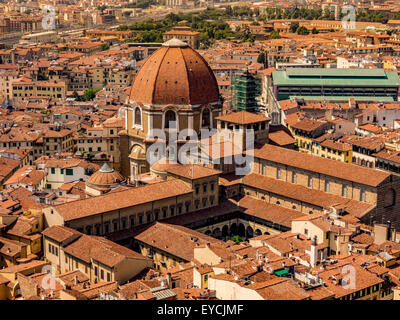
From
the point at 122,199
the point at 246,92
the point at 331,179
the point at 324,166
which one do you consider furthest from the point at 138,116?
the point at 331,179

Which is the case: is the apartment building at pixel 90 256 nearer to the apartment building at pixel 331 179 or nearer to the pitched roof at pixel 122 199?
the pitched roof at pixel 122 199

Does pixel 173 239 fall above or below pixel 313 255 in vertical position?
below

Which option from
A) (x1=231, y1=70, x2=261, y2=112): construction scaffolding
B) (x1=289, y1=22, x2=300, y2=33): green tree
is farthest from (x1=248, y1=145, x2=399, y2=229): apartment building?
(x1=289, y1=22, x2=300, y2=33): green tree

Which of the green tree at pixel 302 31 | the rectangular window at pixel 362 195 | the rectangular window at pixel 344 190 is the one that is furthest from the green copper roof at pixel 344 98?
the green tree at pixel 302 31

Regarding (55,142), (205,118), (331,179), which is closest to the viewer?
(331,179)

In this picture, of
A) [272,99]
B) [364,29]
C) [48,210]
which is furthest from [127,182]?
[364,29]

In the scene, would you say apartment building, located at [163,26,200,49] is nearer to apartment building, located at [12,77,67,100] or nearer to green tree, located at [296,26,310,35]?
green tree, located at [296,26,310,35]

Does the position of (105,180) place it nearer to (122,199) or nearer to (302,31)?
(122,199)

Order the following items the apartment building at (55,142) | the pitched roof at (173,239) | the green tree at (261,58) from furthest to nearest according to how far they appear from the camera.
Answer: the green tree at (261,58) < the apartment building at (55,142) < the pitched roof at (173,239)
